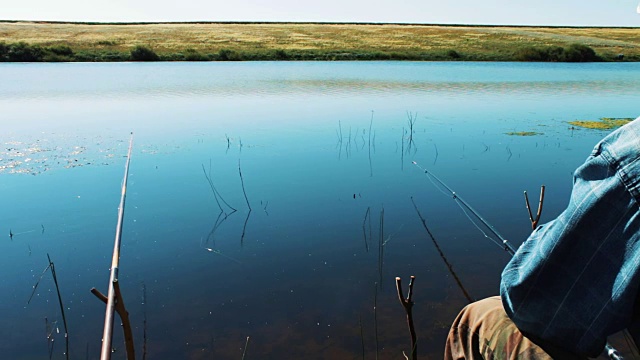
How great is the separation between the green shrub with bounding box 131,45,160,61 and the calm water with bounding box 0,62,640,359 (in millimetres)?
22357

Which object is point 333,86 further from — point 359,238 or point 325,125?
point 359,238

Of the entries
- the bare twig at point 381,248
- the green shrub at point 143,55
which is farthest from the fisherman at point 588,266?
the green shrub at point 143,55

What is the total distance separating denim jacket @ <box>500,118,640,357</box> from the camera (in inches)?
45.6

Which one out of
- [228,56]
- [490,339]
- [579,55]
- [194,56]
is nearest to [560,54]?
[579,55]

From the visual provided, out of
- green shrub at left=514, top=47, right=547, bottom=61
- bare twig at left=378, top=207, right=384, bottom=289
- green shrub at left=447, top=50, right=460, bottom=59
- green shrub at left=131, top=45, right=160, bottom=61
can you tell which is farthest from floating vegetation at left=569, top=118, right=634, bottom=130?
green shrub at left=131, top=45, right=160, bottom=61

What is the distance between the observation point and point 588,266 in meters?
1.27

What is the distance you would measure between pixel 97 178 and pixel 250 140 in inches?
119

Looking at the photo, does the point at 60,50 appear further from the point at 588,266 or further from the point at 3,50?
the point at 588,266

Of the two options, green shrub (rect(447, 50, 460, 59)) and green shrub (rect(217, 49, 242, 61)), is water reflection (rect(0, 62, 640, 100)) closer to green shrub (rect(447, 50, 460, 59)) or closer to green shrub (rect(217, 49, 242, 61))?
green shrub (rect(217, 49, 242, 61))

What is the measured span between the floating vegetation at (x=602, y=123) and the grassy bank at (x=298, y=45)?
25.5 meters

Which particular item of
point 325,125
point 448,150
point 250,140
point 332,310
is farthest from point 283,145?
point 332,310

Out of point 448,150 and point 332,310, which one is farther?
point 448,150

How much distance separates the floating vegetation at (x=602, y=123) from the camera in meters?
11.2

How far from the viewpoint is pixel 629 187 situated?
1.13m
